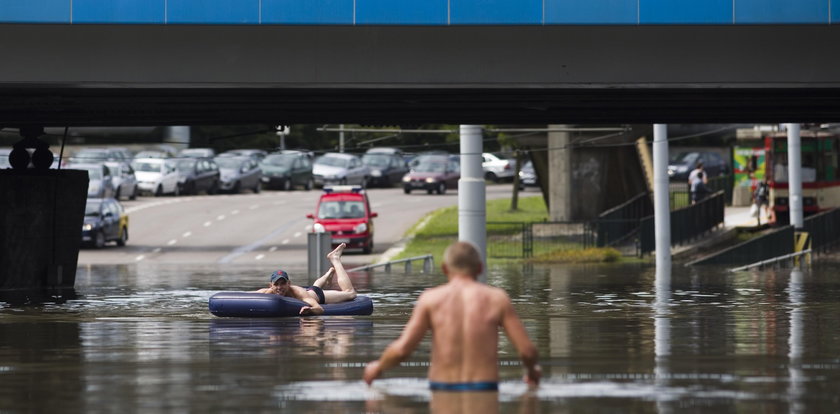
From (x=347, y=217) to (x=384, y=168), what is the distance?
93.9 ft

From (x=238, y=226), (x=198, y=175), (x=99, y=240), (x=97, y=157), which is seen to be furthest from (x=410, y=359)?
(x=97, y=157)

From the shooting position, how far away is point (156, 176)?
7562 cm

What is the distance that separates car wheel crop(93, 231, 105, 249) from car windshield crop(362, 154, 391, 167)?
88.8 ft

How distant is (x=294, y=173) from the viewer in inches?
3199

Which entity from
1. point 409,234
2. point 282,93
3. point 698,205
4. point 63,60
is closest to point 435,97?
point 282,93

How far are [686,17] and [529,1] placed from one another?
113 inches

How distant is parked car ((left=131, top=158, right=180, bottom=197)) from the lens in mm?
75500

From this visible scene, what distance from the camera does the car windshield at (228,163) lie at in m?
79.2

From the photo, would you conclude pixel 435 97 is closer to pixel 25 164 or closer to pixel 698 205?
pixel 25 164

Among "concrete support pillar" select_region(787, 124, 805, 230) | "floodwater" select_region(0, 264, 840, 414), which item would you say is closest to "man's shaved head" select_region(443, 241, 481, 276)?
"floodwater" select_region(0, 264, 840, 414)

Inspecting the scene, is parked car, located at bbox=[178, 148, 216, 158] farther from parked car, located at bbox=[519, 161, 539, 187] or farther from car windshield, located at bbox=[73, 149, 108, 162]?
parked car, located at bbox=[519, 161, 539, 187]

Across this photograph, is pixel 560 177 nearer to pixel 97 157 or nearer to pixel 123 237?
pixel 123 237

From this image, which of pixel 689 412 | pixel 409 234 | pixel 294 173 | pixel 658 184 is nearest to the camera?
pixel 689 412

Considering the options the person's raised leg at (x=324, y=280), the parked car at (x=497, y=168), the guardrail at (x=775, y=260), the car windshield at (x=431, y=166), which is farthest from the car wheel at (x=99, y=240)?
the parked car at (x=497, y=168)
